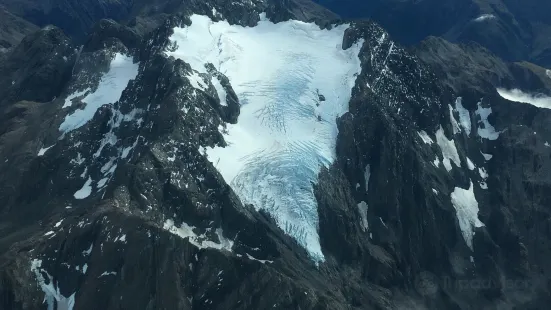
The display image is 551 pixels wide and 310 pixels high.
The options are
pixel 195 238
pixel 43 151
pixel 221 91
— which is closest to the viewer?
pixel 195 238

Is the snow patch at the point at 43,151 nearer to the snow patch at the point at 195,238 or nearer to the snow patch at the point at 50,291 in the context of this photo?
the snow patch at the point at 50,291

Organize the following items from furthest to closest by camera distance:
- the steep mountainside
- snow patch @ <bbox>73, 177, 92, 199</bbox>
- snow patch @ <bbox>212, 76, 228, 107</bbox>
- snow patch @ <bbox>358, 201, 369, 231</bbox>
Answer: snow patch @ <bbox>212, 76, 228, 107</bbox>
snow patch @ <bbox>358, 201, 369, 231</bbox>
snow patch @ <bbox>73, 177, 92, 199</bbox>
the steep mountainside

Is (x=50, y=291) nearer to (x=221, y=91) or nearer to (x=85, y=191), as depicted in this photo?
(x=85, y=191)

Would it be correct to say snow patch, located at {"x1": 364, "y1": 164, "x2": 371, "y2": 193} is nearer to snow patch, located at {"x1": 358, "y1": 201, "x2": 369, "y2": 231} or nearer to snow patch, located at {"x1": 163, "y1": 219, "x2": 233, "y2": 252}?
snow patch, located at {"x1": 358, "y1": 201, "x2": 369, "y2": 231}

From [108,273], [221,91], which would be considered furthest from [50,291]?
[221,91]

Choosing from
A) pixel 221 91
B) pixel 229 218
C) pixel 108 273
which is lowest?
pixel 108 273

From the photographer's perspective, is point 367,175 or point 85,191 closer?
point 85,191

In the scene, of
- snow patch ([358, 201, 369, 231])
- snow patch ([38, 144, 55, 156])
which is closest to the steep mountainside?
snow patch ([38, 144, 55, 156])

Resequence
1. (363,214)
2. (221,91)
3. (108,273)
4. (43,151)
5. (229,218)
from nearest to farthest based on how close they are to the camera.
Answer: (108,273) < (229,218) < (363,214) < (43,151) < (221,91)

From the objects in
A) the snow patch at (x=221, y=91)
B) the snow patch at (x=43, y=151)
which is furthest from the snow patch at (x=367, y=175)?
the snow patch at (x=43, y=151)

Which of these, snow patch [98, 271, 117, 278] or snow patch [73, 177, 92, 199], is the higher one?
snow patch [98, 271, 117, 278]

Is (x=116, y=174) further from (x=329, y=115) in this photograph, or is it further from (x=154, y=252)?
(x=329, y=115)
